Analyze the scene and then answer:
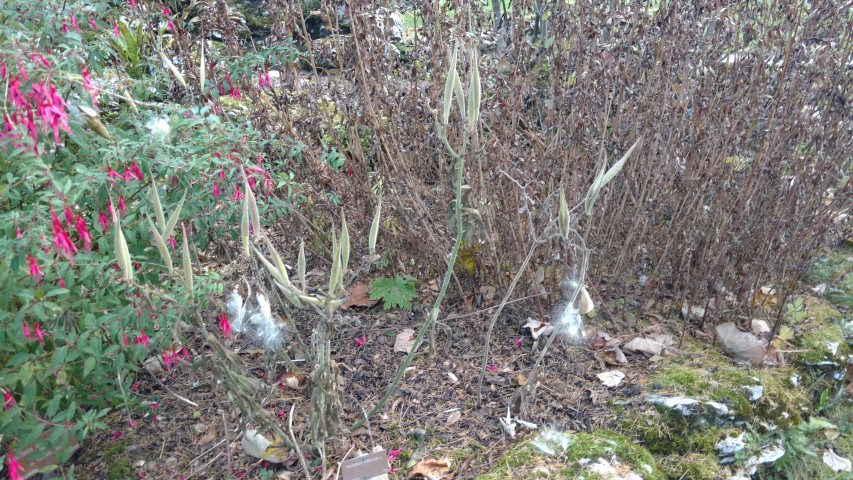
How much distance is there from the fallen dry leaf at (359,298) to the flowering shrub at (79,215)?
1026 mm

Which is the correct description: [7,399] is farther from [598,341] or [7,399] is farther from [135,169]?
[598,341]

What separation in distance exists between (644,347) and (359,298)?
4.48 ft

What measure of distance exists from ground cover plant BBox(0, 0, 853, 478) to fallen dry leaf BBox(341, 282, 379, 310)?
0.05 feet

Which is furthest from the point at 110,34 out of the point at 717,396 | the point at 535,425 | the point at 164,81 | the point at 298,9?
the point at 717,396

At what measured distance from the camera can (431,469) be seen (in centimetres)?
237

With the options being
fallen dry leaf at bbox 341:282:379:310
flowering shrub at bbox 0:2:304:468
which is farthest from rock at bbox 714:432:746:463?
flowering shrub at bbox 0:2:304:468

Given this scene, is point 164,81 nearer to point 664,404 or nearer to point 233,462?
point 233,462

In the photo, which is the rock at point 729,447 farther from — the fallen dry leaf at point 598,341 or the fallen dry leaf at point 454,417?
the fallen dry leaf at point 454,417

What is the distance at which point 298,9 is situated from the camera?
2.99m

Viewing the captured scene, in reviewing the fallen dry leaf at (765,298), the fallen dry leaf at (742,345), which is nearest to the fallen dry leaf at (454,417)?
the fallen dry leaf at (742,345)

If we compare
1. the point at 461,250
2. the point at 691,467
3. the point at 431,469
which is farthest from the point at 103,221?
the point at 691,467

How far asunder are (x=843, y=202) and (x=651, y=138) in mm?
984

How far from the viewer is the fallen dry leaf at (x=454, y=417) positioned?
2.61 metres

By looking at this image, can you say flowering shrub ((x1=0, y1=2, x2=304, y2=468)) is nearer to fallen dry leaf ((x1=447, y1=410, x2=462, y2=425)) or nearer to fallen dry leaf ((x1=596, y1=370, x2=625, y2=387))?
fallen dry leaf ((x1=447, y1=410, x2=462, y2=425))
